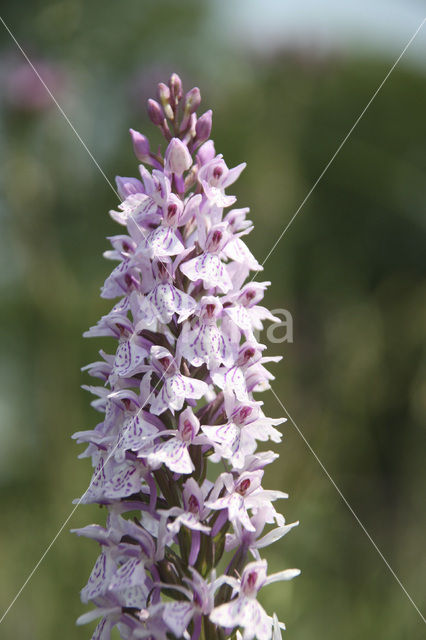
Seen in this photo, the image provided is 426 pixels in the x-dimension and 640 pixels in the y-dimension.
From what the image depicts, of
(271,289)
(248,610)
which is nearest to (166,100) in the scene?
(248,610)

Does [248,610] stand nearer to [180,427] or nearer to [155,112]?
[180,427]

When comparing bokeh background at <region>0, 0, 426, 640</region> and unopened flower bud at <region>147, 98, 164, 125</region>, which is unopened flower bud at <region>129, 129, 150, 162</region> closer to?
unopened flower bud at <region>147, 98, 164, 125</region>


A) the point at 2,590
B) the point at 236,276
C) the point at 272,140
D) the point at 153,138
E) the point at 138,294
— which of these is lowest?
the point at 2,590

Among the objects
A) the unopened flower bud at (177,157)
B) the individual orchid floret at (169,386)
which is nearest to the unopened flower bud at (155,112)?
the unopened flower bud at (177,157)

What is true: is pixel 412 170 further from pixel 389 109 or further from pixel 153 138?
pixel 153 138

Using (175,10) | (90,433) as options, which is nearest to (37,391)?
(90,433)

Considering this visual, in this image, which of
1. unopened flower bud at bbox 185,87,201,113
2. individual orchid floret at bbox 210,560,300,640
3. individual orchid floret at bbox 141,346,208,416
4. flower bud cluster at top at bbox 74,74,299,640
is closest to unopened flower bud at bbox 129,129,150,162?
flower bud cluster at top at bbox 74,74,299,640

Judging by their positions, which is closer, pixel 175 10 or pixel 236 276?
pixel 236 276

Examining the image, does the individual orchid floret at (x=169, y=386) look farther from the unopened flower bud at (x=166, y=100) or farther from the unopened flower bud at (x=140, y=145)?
the unopened flower bud at (x=166, y=100)
